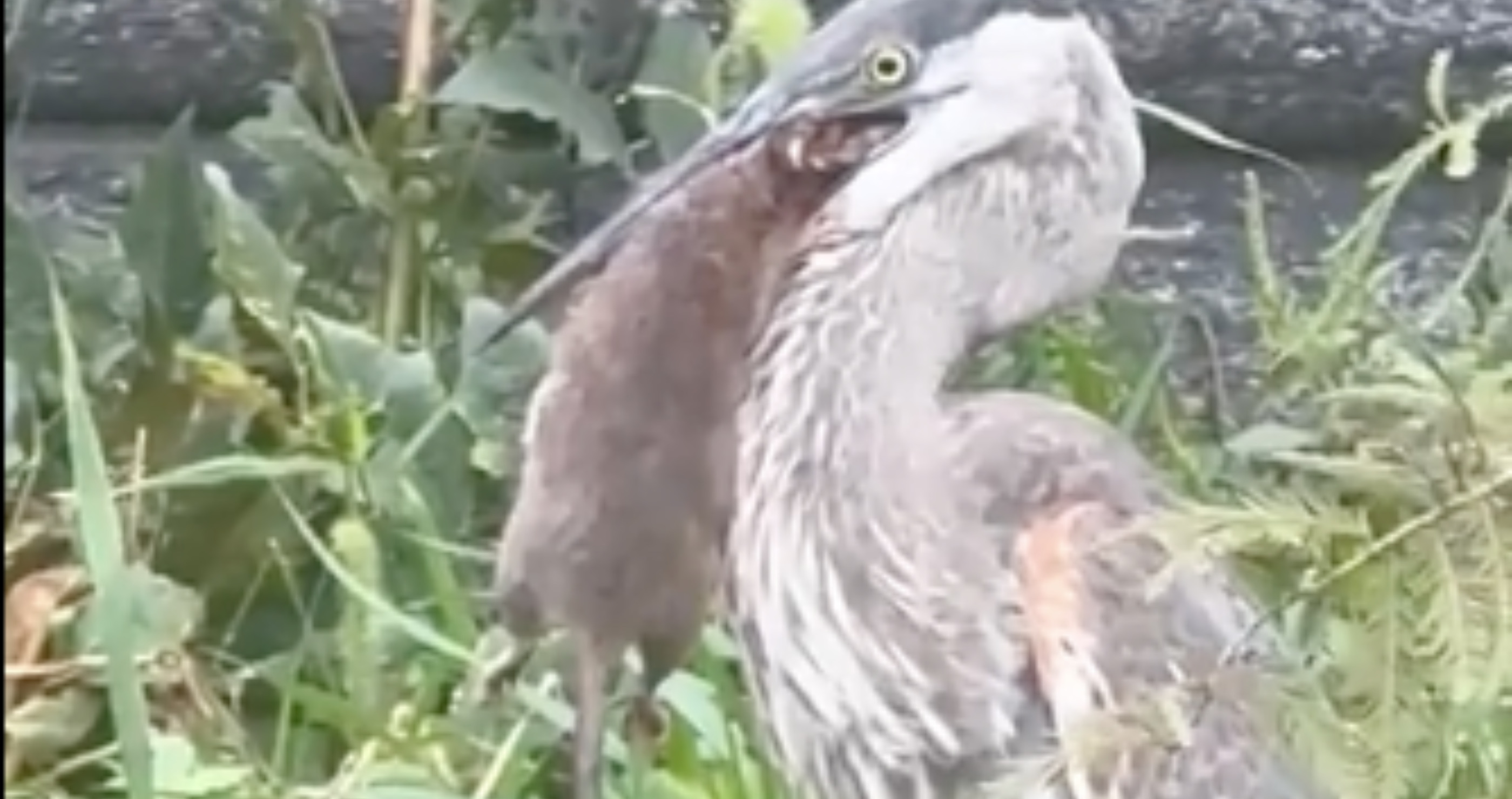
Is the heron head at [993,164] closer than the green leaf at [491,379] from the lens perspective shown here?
Yes

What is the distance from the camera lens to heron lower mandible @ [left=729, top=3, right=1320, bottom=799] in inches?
40.4

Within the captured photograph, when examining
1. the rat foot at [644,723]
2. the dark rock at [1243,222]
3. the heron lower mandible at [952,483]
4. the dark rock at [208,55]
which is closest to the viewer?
the heron lower mandible at [952,483]

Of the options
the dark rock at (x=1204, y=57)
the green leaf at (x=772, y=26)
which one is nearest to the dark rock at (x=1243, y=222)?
the dark rock at (x=1204, y=57)

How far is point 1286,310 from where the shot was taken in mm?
1286

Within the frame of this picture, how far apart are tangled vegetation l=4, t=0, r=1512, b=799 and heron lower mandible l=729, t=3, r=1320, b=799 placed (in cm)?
5

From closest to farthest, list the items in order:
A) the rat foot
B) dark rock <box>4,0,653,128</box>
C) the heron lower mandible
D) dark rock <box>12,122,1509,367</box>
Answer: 1. the heron lower mandible
2. the rat foot
3. dark rock <box>4,0,653,128</box>
4. dark rock <box>12,122,1509,367</box>

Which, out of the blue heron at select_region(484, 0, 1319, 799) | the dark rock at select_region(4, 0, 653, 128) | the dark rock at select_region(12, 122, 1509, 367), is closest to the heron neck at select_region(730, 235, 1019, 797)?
the blue heron at select_region(484, 0, 1319, 799)

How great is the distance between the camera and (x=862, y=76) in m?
1.04

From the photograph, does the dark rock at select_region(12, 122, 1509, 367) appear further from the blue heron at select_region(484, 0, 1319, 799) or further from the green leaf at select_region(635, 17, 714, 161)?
the blue heron at select_region(484, 0, 1319, 799)

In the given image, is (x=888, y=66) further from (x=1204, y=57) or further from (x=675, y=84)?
(x=1204, y=57)

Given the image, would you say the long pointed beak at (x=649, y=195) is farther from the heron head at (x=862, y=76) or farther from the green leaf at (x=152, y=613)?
the green leaf at (x=152, y=613)

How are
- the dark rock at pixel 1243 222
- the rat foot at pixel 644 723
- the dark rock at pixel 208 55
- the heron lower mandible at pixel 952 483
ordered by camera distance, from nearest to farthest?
the heron lower mandible at pixel 952 483 < the rat foot at pixel 644 723 < the dark rock at pixel 208 55 < the dark rock at pixel 1243 222

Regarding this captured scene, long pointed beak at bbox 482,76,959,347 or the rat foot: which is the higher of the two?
long pointed beak at bbox 482,76,959,347

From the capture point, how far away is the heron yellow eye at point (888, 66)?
41.0 inches
